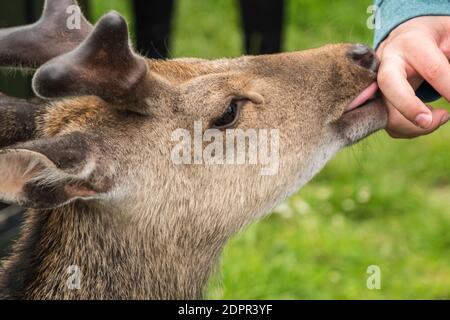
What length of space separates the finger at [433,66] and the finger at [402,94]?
0.27 feet

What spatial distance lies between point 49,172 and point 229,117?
0.85 m

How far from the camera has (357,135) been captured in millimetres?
4379

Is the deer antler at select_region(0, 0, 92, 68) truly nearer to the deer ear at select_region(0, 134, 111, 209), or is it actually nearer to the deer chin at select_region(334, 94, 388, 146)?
the deer ear at select_region(0, 134, 111, 209)

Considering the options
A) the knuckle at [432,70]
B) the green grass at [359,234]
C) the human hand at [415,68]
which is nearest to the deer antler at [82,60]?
the human hand at [415,68]

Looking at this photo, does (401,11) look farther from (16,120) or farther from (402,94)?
(16,120)

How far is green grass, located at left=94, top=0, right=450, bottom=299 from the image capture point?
20.8 feet

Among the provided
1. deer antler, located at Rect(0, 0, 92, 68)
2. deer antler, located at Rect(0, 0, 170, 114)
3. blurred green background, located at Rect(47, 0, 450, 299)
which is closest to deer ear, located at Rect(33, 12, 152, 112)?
deer antler, located at Rect(0, 0, 170, 114)

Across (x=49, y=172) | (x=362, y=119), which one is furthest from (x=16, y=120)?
(x=362, y=119)

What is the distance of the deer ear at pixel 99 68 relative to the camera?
3.61 meters

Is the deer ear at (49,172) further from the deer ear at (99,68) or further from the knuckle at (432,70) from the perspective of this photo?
the knuckle at (432,70)

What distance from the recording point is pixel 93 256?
4.15 metres

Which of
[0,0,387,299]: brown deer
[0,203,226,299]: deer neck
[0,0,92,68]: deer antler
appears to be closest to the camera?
[0,0,387,299]: brown deer

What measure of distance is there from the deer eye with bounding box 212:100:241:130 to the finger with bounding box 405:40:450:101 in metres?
0.76
